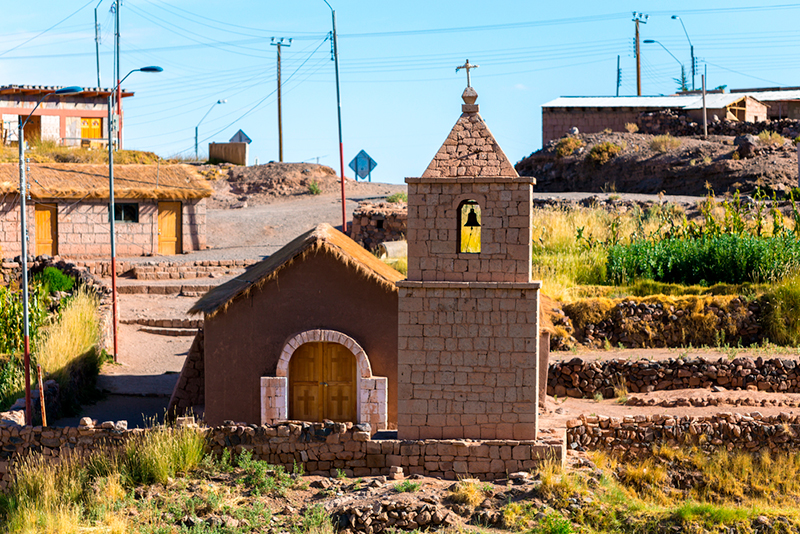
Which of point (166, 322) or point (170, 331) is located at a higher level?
point (166, 322)

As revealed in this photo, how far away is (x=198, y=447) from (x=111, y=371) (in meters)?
7.40

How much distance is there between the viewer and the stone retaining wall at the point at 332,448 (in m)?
13.5

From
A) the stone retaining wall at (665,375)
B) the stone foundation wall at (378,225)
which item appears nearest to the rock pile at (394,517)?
the stone retaining wall at (665,375)

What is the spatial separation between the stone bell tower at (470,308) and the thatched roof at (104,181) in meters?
20.8

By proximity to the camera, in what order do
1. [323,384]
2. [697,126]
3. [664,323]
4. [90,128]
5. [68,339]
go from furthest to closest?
[90,128]
[697,126]
[664,323]
[68,339]
[323,384]

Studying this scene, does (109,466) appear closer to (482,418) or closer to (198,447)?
(198,447)

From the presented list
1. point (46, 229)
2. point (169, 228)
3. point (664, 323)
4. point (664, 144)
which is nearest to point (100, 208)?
point (46, 229)

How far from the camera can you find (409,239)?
13625 millimetres

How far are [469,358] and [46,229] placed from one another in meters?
22.5

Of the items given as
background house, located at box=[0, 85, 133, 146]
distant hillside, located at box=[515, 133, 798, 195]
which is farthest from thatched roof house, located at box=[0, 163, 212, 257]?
distant hillside, located at box=[515, 133, 798, 195]

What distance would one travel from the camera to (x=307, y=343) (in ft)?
50.1

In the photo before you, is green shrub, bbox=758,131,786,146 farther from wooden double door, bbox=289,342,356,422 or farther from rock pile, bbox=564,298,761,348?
wooden double door, bbox=289,342,356,422

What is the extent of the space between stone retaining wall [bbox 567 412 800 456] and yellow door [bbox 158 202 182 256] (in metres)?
21.5

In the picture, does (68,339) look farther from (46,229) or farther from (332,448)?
(46,229)
